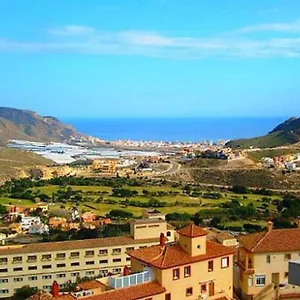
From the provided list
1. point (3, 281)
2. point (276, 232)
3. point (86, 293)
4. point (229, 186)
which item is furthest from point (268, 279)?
point (229, 186)

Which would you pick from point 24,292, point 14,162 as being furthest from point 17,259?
point 14,162

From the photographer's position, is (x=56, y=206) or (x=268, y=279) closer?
(x=268, y=279)

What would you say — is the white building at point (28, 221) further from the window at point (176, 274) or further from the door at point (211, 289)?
the window at point (176, 274)

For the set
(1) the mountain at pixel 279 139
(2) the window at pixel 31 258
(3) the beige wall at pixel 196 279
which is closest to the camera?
(3) the beige wall at pixel 196 279

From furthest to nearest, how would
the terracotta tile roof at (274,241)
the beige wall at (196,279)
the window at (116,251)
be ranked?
the window at (116,251) < the terracotta tile roof at (274,241) < the beige wall at (196,279)

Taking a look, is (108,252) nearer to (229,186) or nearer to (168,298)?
(168,298)

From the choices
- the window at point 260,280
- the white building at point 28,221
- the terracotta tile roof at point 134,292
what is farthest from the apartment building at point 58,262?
the terracotta tile roof at point 134,292

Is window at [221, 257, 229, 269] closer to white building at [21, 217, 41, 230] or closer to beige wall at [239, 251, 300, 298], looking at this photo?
beige wall at [239, 251, 300, 298]
